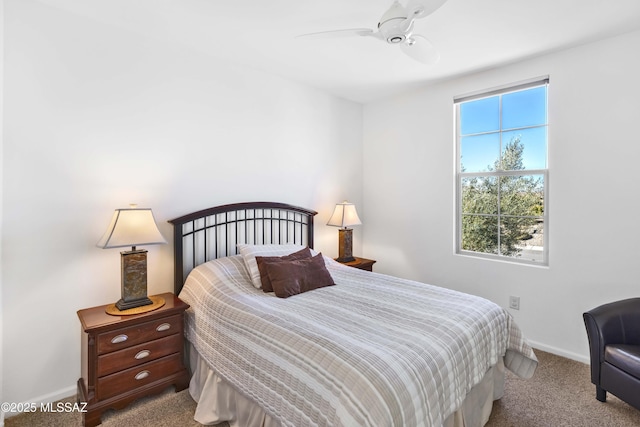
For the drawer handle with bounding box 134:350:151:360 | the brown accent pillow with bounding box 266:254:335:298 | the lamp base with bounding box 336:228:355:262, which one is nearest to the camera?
the drawer handle with bounding box 134:350:151:360

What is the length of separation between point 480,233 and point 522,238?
0.38 metres

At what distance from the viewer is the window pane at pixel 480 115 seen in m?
3.20

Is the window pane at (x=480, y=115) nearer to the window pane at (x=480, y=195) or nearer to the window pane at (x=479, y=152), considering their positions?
the window pane at (x=479, y=152)

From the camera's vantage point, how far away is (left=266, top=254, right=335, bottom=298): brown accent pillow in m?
2.30

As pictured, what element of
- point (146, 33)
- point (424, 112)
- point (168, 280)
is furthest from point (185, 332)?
point (424, 112)

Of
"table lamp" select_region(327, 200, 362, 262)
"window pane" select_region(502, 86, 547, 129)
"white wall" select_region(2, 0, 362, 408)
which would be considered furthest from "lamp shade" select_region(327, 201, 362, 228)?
"window pane" select_region(502, 86, 547, 129)

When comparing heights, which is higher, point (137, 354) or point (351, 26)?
point (351, 26)

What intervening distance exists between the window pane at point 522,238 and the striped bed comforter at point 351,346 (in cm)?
124

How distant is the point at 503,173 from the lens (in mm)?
3152

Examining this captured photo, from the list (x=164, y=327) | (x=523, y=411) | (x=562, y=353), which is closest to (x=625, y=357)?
(x=523, y=411)

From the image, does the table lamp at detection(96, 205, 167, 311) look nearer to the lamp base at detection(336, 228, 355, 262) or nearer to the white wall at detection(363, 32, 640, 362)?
the lamp base at detection(336, 228, 355, 262)

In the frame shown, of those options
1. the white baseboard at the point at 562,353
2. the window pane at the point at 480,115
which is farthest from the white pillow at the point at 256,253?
the white baseboard at the point at 562,353

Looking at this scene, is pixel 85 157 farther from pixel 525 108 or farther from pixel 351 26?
pixel 525 108

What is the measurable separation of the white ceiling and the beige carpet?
2552 millimetres
